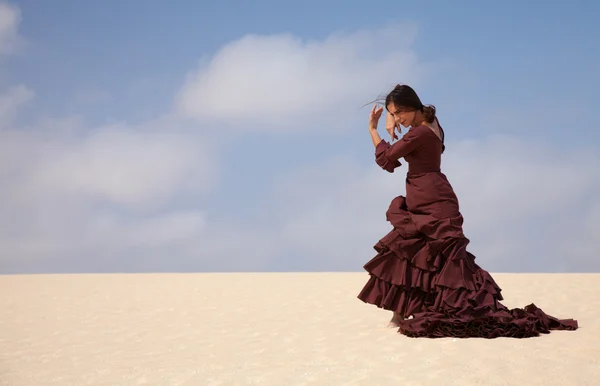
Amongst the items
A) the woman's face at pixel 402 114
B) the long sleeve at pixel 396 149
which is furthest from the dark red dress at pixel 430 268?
the woman's face at pixel 402 114

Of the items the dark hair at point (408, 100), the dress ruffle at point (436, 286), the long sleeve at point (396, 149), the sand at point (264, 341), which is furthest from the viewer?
the dark hair at point (408, 100)

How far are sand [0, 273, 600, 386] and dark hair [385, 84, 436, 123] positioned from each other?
88.8 inches

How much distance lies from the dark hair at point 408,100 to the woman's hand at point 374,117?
0.13m

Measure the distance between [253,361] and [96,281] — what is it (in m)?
11.5

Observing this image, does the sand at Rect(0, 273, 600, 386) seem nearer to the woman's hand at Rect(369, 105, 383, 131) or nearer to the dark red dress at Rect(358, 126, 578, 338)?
the dark red dress at Rect(358, 126, 578, 338)

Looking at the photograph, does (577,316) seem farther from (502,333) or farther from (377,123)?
(377,123)

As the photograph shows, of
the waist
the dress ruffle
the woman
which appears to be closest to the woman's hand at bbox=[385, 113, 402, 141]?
the woman

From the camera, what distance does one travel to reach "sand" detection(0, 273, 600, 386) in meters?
5.66

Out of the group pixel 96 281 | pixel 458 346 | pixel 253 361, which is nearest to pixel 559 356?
pixel 458 346

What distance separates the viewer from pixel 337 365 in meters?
5.99

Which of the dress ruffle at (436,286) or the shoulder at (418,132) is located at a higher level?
the shoulder at (418,132)

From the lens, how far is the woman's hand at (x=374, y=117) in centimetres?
739

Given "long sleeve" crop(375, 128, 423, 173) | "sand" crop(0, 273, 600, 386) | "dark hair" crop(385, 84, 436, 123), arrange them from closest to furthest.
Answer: "sand" crop(0, 273, 600, 386) → "long sleeve" crop(375, 128, 423, 173) → "dark hair" crop(385, 84, 436, 123)

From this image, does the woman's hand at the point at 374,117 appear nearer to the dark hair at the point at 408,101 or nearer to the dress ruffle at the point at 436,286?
the dark hair at the point at 408,101
